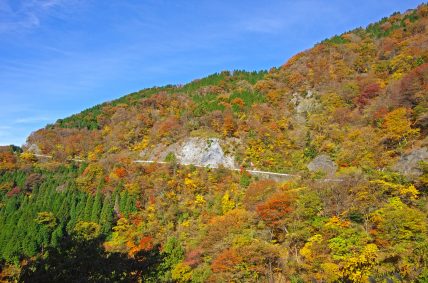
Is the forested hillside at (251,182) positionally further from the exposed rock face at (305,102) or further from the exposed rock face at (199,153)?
the exposed rock face at (199,153)

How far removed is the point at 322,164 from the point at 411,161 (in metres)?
13.3

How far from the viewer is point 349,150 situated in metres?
47.5

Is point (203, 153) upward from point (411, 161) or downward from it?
upward

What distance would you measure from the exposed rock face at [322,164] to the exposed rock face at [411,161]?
889 centimetres

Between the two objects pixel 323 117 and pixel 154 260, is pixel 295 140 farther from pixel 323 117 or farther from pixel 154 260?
pixel 154 260

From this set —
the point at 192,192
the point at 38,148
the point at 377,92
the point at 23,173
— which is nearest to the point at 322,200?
the point at 192,192

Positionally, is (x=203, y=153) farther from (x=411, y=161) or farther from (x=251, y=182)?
(x=411, y=161)

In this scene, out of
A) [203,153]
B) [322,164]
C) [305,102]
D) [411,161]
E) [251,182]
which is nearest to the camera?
Result: [411,161]

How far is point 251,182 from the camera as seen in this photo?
165 feet

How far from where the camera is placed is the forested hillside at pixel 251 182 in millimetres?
25375

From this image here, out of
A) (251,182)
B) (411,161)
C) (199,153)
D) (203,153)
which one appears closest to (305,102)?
(203,153)

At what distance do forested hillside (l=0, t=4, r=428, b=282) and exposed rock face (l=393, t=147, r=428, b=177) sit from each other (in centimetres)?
21

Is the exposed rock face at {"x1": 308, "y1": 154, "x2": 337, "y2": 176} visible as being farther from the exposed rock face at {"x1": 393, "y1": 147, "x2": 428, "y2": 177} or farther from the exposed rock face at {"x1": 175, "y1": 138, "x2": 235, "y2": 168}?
the exposed rock face at {"x1": 175, "y1": 138, "x2": 235, "y2": 168}

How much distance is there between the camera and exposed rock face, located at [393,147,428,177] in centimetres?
3666
